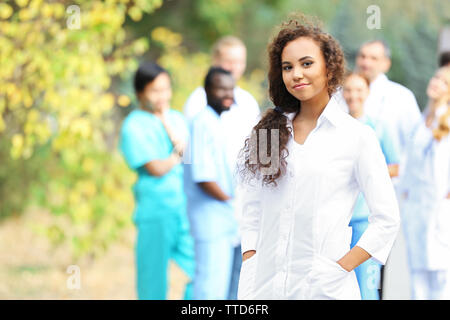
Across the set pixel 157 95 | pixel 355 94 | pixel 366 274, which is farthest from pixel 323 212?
pixel 157 95

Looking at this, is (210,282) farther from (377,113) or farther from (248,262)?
(248,262)

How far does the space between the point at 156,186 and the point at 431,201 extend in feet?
6.46

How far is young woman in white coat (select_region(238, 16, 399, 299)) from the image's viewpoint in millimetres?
2881

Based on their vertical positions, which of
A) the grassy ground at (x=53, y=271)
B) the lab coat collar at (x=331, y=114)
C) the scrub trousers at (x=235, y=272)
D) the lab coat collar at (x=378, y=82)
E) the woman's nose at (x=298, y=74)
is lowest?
the grassy ground at (x=53, y=271)

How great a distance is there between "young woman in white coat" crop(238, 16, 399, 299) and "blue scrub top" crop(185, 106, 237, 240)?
2.36m

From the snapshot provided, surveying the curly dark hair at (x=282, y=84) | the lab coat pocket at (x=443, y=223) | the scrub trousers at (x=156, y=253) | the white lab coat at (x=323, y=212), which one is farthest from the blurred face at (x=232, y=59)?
the white lab coat at (x=323, y=212)

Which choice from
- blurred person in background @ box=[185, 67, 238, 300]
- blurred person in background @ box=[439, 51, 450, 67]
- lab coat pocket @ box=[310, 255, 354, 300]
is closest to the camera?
lab coat pocket @ box=[310, 255, 354, 300]

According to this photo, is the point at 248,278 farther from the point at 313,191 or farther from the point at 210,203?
the point at 210,203

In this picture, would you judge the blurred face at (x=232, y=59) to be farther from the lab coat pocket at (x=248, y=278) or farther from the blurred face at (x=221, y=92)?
the lab coat pocket at (x=248, y=278)

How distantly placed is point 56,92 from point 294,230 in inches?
167

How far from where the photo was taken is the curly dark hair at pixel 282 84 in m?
2.97

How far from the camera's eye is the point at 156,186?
18.6 feet

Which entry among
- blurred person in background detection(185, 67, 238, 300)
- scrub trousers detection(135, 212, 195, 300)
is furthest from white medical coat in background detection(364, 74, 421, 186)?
scrub trousers detection(135, 212, 195, 300)

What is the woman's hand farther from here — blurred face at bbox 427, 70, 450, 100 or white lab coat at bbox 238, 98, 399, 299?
blurred face at bbox 427, 70, 450, 100
